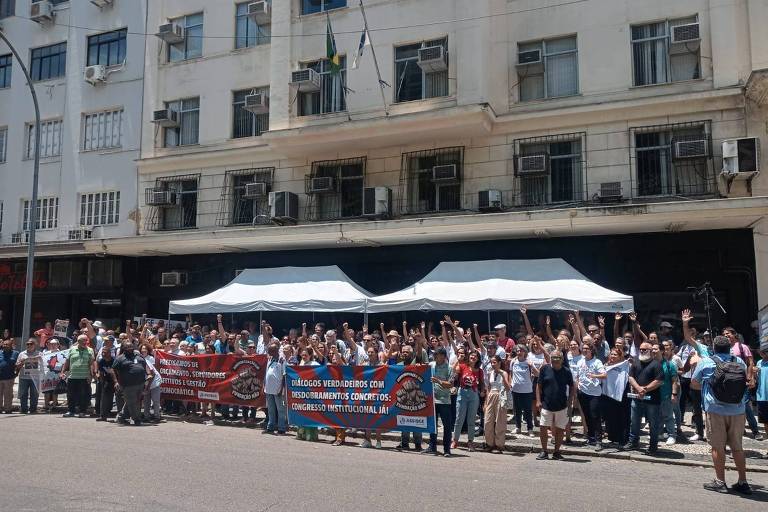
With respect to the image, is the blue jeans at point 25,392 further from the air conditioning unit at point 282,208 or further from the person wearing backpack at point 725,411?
the person wearing backpack at point 725,411

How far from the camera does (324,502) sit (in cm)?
704

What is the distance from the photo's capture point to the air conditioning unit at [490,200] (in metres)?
16.8

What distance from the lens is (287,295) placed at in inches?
660

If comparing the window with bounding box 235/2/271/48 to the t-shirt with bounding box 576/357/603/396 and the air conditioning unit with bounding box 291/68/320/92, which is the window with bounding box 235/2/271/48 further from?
the t-shirt with bounding box 576/357/603/396

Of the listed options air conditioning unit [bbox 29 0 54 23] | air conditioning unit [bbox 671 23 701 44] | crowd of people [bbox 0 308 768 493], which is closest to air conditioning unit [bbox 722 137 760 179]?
air conditioning unit [bbox 671 23 701 44]

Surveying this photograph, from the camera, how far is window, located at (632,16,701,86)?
1611 centimetres

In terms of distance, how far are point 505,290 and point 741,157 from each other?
5992 millimetres

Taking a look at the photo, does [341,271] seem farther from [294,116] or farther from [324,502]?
[324,502]

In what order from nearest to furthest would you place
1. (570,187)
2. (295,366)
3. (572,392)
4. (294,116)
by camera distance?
(572,392), (295,366), (570,187), (294,116)

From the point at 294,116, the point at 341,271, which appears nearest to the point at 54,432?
the point at 341,271

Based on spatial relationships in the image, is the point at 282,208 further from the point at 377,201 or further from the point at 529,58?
the point at 529,58

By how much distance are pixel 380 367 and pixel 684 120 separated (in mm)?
9999

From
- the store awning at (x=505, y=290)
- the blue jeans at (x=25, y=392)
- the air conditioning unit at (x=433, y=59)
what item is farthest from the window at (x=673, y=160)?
the blue jeans at (x=25, y=392)

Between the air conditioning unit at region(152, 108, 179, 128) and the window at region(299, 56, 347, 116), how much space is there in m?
5.16
